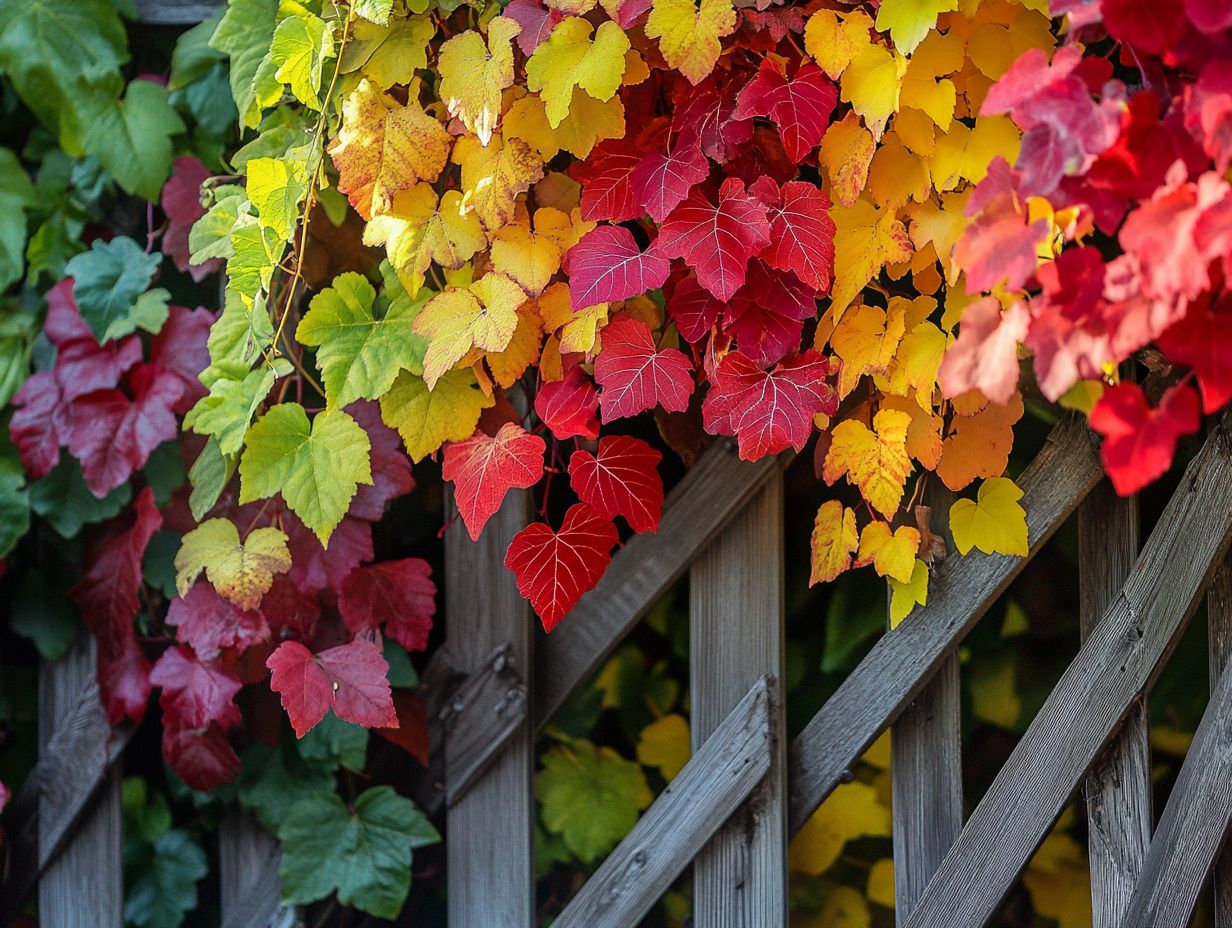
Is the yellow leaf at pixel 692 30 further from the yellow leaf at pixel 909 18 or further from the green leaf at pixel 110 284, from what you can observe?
the green leaf at pixel 110 284

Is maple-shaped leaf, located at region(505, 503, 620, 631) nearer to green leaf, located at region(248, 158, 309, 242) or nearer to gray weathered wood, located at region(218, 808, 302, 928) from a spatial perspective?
green leaf, located at region(248, 158, 309, 242)

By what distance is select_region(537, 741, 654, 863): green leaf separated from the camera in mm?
1744

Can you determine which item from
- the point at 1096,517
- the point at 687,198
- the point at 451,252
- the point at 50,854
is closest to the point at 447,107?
the point at 451,252

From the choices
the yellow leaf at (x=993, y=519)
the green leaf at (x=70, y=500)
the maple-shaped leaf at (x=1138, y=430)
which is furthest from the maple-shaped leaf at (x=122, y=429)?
the maple-shaped leaf at (x=1138, y=430)

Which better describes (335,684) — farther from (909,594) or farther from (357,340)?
(909,594)

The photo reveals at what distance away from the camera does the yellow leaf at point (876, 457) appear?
112 cm

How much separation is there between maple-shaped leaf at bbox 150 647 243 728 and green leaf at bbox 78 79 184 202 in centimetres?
62

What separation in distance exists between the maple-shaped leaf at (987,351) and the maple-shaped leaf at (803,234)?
0.95 ft

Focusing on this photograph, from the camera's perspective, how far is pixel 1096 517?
1388mm

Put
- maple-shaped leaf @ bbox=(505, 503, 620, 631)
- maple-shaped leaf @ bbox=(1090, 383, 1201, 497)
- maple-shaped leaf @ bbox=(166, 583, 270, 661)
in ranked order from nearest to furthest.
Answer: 1. maple-shaped leaf @ bbox=(1090, 383, 1201, 497)
2. maple-shaped leaf @ bbox=(505, 503, 620, 631)
3. maple-shaped leaf @ bbox=(166, 583, 270, 661)

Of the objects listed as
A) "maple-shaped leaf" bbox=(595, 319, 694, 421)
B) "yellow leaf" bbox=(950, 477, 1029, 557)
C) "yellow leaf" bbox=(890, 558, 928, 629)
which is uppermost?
"maple-shaped leaf" bbox=(595, 319, 694, 421)

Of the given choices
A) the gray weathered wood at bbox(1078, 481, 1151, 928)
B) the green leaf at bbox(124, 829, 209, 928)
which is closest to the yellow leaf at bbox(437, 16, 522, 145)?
the gray weathered wood at bbox(1078, 481, 1151, 928)

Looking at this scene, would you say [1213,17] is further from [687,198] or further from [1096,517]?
[1096,517]

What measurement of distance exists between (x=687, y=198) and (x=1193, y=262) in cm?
52
